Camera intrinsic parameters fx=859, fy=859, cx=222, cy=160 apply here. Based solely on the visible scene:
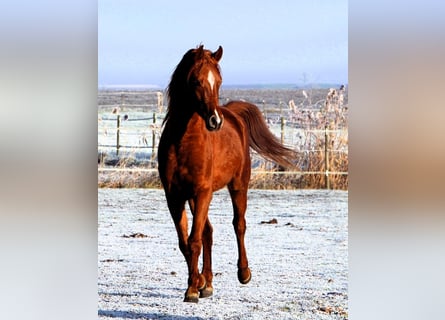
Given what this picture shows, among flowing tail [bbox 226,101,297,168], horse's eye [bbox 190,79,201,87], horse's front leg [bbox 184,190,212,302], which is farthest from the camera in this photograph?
flowing tail [bbox 226,101,297,168]

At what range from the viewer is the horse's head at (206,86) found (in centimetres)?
453

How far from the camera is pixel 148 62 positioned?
15.7ft

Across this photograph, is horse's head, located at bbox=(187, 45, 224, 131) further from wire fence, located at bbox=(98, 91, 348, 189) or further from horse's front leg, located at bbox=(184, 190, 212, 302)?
horse's front leg, located at bbox=(184, 190, 212, 302)

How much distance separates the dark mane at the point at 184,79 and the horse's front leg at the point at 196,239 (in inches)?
18.8

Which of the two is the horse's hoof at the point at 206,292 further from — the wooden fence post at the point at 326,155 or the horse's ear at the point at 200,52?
the horse's ear at the point at 200,52

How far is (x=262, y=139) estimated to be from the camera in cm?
478

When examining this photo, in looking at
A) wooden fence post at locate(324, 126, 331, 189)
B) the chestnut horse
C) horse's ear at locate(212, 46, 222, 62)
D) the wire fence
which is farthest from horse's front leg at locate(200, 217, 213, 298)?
horse's ear at locate(212, 46, 222, 62)

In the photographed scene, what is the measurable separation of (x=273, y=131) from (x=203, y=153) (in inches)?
16.5

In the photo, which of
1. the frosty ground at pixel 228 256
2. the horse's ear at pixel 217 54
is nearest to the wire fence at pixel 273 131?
the frosty ground at pixel 228 256

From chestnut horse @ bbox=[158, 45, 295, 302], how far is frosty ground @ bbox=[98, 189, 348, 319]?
51mm

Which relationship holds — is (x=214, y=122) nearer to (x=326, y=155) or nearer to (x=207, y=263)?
Answer: (x=326, y=155)

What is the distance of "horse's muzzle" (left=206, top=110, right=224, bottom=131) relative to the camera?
4547 millimetres
